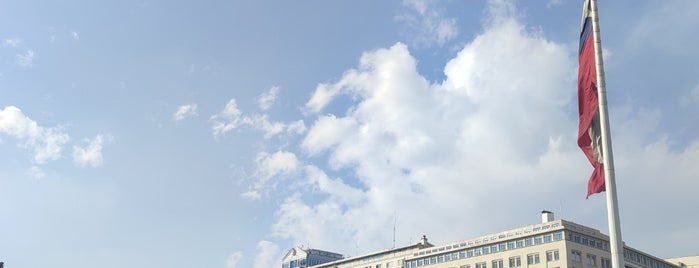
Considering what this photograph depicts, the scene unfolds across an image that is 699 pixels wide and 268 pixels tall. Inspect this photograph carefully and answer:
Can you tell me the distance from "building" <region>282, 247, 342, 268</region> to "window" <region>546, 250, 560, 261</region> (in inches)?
3132

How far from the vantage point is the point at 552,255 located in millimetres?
123875

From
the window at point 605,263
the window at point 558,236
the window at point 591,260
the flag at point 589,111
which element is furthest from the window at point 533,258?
the flag at point 589,111

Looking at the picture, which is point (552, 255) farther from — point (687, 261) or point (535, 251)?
point (687, 261)

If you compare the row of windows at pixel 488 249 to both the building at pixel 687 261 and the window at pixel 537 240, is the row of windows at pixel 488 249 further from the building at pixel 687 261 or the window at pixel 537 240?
the building at pixel 687 261

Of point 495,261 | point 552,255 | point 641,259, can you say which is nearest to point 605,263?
point 552,255

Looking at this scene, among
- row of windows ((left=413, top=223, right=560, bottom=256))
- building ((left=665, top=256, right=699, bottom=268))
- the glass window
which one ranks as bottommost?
the glass window

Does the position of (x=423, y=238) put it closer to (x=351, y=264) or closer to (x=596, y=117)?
(x=351, y=264)

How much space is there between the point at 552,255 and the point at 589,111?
3533 inches

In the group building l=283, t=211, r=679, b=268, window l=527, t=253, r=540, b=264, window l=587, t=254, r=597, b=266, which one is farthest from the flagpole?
window l=587, t=254, r=597, b=266

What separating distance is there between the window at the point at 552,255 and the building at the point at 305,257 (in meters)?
79.6

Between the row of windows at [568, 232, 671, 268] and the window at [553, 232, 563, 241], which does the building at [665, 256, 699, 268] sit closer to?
the row of windows at [568, 232, 671, 268]

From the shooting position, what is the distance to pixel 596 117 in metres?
39.8

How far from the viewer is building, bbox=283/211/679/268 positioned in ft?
407

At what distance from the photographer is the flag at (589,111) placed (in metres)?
39.1
